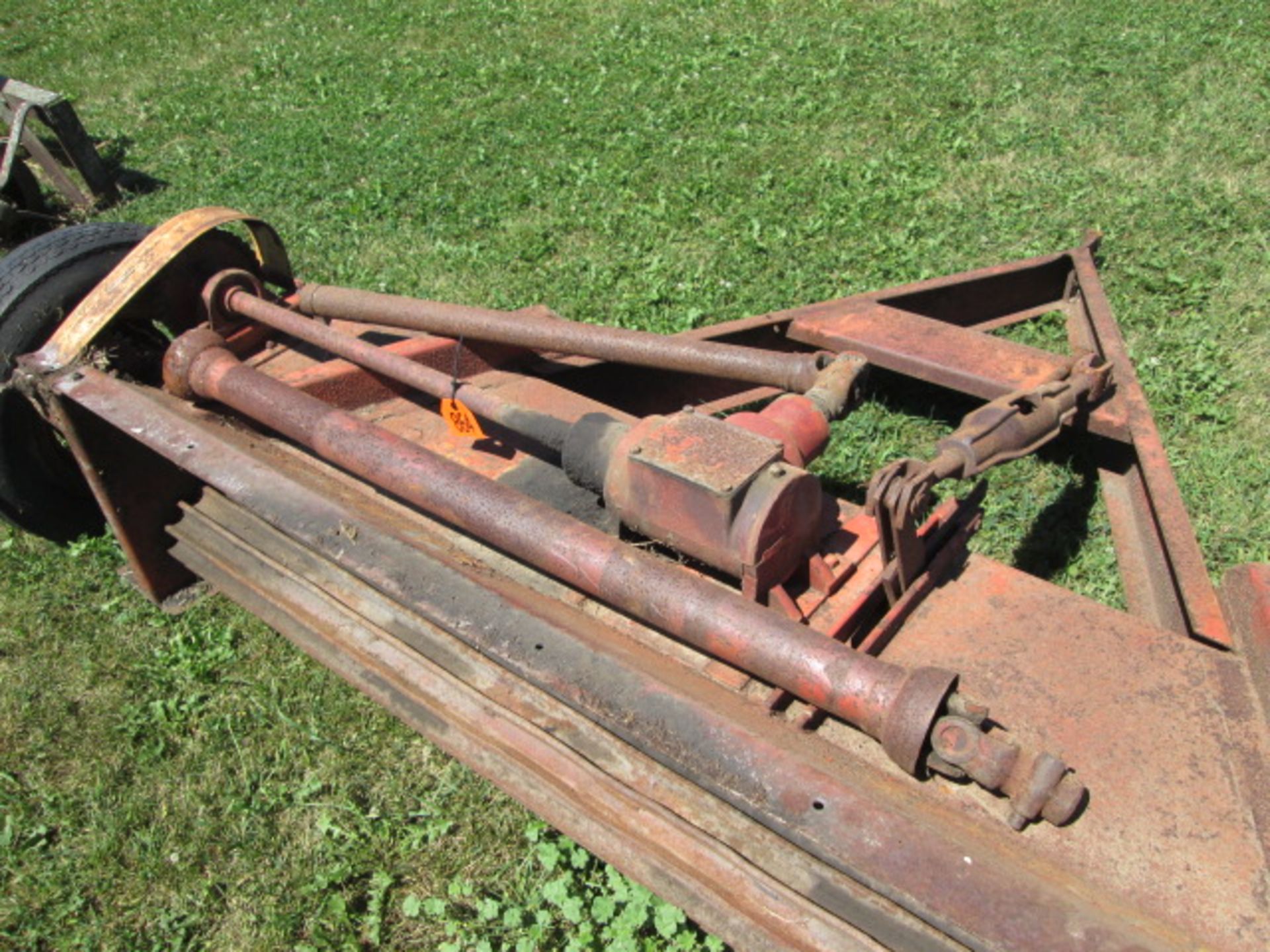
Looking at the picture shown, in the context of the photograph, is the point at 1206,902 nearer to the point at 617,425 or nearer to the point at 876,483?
the point at 876,483

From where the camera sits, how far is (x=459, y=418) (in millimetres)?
2854

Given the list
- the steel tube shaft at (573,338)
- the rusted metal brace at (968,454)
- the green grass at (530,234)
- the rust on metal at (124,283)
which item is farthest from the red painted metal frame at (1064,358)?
the rust on metal at (124,283)

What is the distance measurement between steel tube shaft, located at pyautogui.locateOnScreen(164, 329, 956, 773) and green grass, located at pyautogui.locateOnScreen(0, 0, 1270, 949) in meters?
0.99

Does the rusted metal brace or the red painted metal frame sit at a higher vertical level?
the rusted metal brace

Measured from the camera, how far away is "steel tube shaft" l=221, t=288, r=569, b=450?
2.71 metres

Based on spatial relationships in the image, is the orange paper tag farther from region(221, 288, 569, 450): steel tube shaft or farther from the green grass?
the green grass

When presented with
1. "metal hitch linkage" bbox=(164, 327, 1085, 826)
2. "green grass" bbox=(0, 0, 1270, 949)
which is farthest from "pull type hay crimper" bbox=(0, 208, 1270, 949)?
"green grass" bbox=(0, 0, 1270, 949)

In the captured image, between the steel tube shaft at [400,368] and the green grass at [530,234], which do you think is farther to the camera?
the green grass at [530,234]

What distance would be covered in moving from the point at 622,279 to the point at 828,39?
12.3 ft

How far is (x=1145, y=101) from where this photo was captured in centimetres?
626

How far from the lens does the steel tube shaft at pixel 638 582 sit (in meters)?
1.77

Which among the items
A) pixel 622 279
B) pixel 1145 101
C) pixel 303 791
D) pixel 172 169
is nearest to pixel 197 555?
pixel 303 791

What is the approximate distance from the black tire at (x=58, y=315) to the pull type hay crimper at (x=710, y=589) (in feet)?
0.04

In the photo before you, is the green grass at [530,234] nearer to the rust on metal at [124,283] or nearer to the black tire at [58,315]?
the black tire at [58,315]
